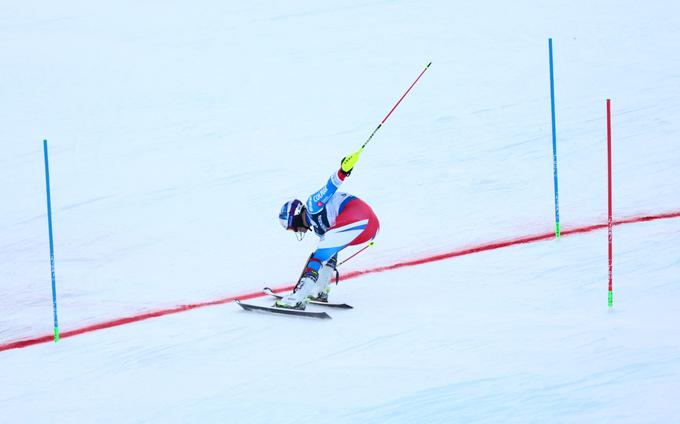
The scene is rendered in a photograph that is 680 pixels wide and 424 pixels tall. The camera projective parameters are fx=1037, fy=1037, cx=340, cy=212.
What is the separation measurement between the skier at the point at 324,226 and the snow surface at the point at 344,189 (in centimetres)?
27

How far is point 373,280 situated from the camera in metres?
8.94

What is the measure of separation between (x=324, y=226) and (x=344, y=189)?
4095mm

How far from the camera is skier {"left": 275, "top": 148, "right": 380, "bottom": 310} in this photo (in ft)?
25.5

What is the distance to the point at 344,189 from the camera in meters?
12.0

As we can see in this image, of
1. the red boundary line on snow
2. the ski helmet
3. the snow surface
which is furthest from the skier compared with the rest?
the red boundary line on snow

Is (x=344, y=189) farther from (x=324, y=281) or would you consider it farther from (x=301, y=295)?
(x=301, y=295)

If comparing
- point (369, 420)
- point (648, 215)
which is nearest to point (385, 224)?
point (648, 215)

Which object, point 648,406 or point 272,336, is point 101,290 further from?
point 648,406

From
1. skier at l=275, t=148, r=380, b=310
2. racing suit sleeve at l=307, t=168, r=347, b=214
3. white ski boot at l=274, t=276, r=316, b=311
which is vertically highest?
racing suit sleeve at l=307, t=168, r=347, b=214

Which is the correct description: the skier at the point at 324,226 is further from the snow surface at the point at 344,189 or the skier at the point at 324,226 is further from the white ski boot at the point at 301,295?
the snow surface at the point at 344,189

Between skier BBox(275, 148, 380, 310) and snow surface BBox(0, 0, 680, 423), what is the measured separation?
266 millimetres

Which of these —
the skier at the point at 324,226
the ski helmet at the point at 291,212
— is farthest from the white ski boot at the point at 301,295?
the ski helmet at the point at 291,212

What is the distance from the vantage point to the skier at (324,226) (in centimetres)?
777

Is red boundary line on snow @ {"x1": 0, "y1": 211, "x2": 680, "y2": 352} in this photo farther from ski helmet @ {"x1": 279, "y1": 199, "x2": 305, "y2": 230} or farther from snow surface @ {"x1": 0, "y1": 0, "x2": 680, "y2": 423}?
ski helmet @ {"x1": 279, "y1": 199, "x2": 305, "y2": 230}
